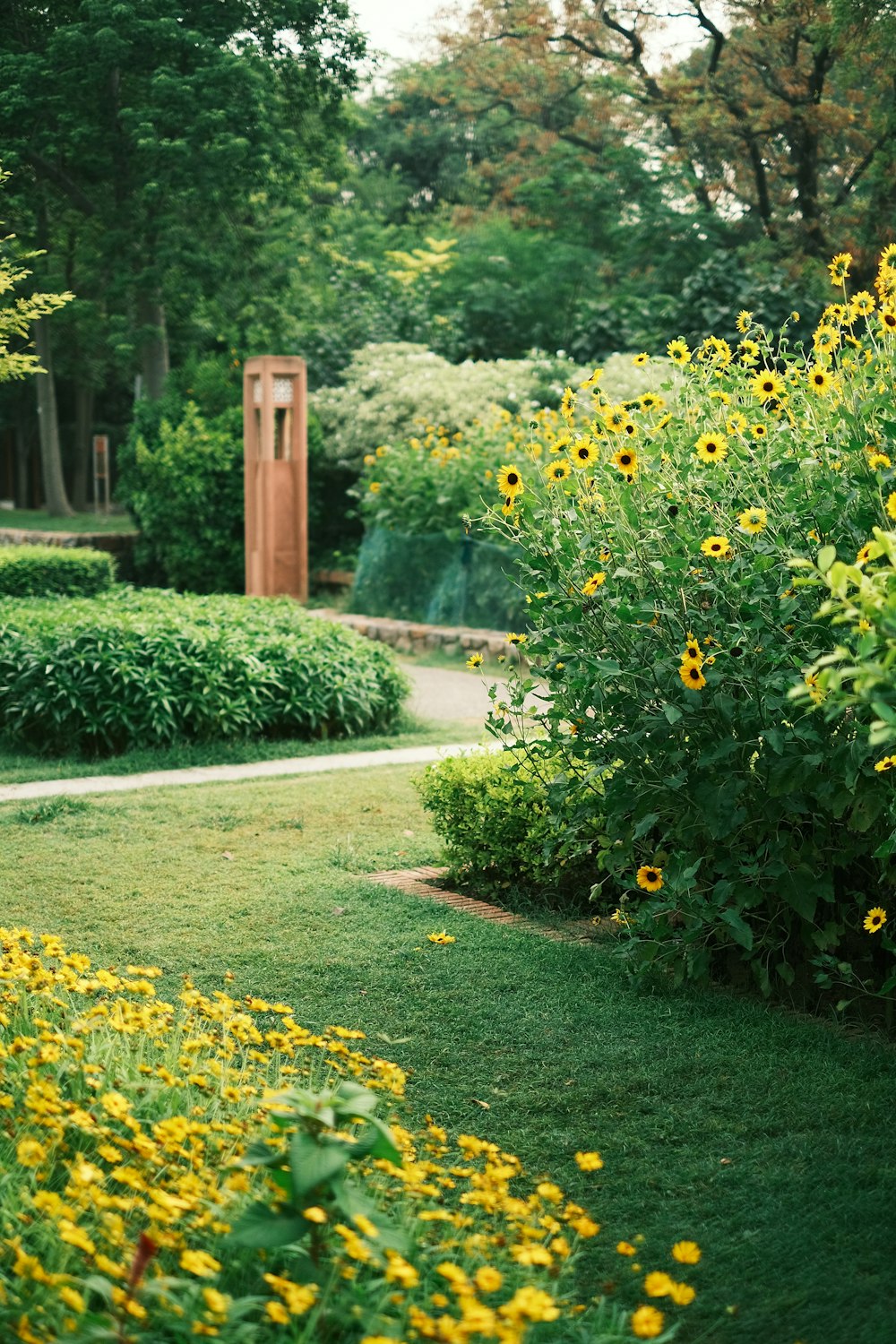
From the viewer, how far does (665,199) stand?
21375mm

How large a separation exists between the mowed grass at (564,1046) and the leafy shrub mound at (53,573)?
630 cm

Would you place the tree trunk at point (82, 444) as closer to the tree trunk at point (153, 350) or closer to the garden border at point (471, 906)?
the tree trunk at point (153, 350)

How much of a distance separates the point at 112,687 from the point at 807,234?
13.8 metres

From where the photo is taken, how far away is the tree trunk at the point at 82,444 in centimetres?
2850

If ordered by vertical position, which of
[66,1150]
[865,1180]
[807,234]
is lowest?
[865,1180]

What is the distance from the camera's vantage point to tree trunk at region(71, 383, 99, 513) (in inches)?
1122

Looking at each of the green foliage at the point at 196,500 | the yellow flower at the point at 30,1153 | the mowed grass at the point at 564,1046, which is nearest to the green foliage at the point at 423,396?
the green foliage at the point at 196,500

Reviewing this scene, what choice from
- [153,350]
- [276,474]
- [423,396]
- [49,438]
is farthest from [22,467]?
[276,474]

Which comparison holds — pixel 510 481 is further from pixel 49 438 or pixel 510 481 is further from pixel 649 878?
pixel 49 438

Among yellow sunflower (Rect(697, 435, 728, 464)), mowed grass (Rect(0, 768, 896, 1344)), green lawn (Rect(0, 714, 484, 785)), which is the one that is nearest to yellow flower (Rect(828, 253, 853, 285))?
yellow sunflower (Rect(697, 435, 728, 464))

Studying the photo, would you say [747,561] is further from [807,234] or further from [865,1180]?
[807,234]

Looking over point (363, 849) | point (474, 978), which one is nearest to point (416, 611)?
point (363, 849)

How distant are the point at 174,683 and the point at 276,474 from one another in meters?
6.45

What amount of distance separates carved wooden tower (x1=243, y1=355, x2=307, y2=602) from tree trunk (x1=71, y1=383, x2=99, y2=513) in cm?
1504
